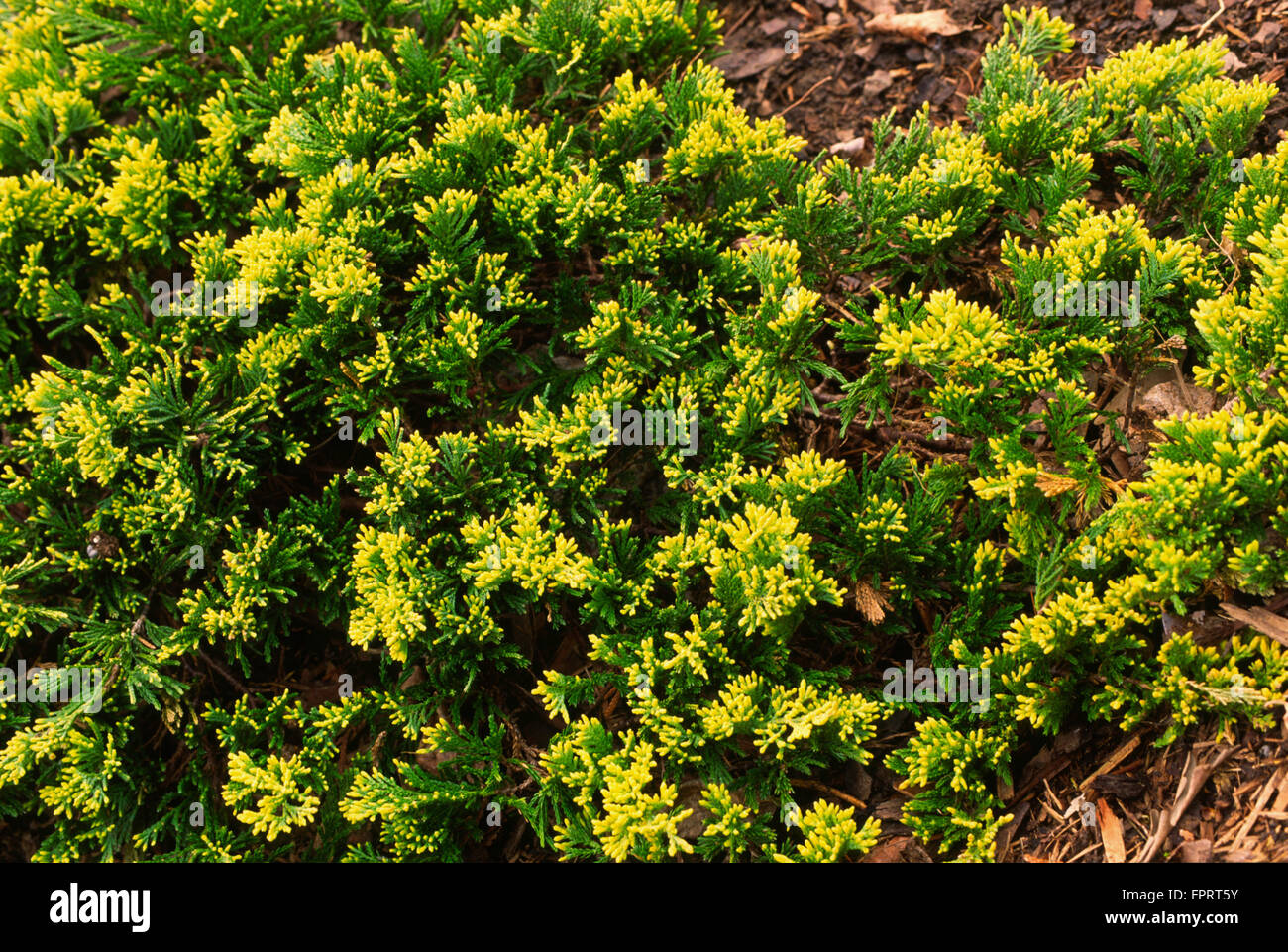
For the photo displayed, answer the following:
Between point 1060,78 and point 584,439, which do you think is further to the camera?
point 1060,78

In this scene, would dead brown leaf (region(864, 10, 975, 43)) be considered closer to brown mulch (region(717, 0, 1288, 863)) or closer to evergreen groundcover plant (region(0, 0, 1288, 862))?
brown mulch (region(717, 0, 1288, 863))

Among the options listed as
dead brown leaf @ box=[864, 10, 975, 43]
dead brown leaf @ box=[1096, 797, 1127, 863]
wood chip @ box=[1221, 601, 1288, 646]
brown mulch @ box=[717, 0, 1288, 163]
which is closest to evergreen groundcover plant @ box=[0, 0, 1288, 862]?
wood chip @ box=[1221, 601, 1288, 646]

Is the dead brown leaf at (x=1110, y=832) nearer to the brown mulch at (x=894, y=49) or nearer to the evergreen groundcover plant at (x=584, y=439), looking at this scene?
the evergreen groundcover plant at (x=584, y=439)

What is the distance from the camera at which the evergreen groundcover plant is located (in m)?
3.29

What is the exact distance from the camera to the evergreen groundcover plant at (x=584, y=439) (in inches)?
129

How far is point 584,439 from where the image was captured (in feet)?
11.9

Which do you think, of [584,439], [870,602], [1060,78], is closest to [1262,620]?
[870,602]

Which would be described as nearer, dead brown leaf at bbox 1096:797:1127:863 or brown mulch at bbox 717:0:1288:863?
brown mulch at bbox 717:0:1288:863

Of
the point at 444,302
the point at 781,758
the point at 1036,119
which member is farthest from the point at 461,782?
the point at 1036,119

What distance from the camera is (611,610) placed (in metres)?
3.53

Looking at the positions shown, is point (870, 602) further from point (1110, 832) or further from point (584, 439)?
point (584, 439)

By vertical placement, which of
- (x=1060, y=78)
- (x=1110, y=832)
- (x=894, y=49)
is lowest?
(x=1110, y=832)
